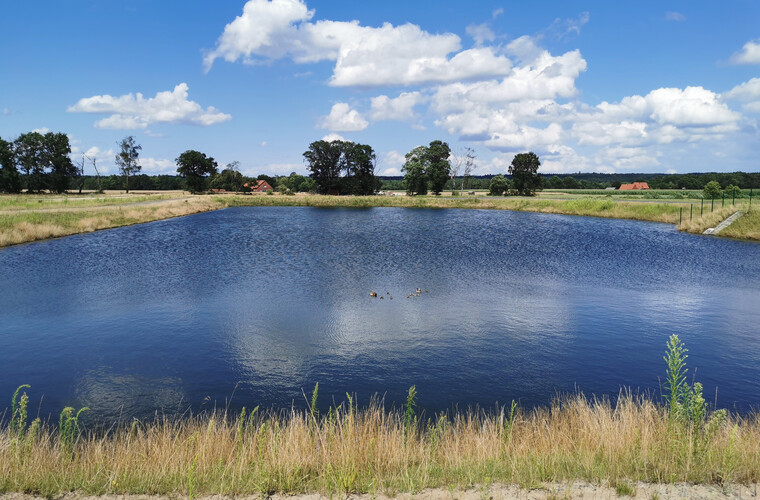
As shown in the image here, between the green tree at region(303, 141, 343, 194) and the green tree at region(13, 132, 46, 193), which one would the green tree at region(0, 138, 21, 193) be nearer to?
the green tree at region(13, 132, 46, 193)

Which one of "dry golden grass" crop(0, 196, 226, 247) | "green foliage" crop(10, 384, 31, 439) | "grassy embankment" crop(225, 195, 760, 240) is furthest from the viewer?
"grassy embankment" crop(225, 195, 760, 240)

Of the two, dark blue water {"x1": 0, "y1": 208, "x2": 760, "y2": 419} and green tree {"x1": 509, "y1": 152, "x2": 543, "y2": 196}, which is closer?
dark blue water {"x1": 0, "y1": 208, "x2": 760, "y2": 419}

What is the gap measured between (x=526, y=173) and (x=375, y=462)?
440ft

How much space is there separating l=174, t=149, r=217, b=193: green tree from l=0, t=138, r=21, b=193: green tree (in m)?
43.3

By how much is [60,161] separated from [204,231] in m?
86.0

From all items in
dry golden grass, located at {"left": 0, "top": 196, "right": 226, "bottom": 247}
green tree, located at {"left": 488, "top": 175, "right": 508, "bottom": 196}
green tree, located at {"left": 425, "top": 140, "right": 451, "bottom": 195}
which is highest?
green tree, located at {"left": 425, "top": 140, "right": 451, "bottom": 195}

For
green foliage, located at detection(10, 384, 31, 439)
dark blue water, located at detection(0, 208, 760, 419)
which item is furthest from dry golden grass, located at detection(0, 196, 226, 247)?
green foliage, located at detection(10, 384, 31, 439)

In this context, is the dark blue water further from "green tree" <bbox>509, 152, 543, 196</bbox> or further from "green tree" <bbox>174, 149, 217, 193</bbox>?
"green tree" <bbox>174, 149, 217, 193</bbox>

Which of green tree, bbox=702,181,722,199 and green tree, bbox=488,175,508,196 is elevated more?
green tree, bbox=488,175,508,196

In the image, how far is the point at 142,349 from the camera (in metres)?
17.3

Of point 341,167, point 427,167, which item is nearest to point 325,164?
point 341,167

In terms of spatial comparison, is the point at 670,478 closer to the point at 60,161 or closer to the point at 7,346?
the point at 7,346

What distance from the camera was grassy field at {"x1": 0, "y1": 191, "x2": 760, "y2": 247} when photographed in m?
49.9

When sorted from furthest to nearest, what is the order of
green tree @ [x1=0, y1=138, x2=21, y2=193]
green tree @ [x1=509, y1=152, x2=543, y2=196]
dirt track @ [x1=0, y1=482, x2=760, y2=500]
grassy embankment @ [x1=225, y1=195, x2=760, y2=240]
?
1. green tree @ [x1=509, y1=152, x2=543, y2=196]
2. green tree @ [x1=0, y1=138, x2=21, y2=193]
3. grassy embankment @ [x1=225, y1=195, x2=760, y2=240]
4. dirt track @ [x1=0, y1=482, x2=760, y2=500]
